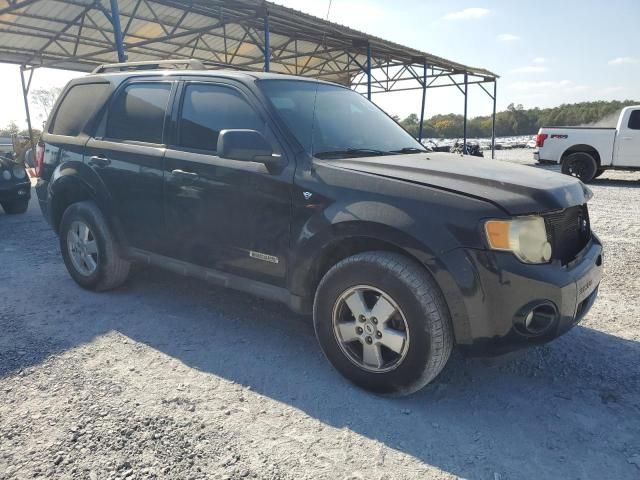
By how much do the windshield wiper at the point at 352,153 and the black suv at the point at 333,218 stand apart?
2cm

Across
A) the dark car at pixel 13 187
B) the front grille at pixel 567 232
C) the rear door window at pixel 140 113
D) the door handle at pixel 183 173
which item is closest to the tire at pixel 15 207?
the dark car at pixel 13 187

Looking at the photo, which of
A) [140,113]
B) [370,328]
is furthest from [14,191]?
[370,328]

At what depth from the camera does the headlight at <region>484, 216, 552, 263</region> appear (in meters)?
2.27

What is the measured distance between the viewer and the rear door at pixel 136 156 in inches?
139

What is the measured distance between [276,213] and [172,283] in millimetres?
2038

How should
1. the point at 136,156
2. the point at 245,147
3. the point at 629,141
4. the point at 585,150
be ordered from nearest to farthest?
the point at 245,147, the point at 136,156, the point at 629,141, the point at 585,150

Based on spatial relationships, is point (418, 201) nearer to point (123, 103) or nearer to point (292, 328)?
point (292, 328)

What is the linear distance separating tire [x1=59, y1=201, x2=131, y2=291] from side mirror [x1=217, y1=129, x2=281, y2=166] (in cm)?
175

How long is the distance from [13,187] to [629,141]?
46.3 feet

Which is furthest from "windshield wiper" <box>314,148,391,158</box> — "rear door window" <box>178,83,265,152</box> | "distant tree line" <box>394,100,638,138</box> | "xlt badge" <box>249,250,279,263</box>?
"distant tree line" <box>394,100,638,138</box>

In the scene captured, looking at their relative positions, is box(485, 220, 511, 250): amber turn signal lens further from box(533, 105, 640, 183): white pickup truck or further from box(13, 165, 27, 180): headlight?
box(533, 105, 640, 183): white pickup truck

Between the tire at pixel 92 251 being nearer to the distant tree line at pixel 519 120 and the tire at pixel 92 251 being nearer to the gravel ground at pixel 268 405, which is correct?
the gravel ground at pixel 268 405

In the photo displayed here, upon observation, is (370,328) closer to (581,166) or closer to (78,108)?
(78,108)

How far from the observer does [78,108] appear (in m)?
4.28
